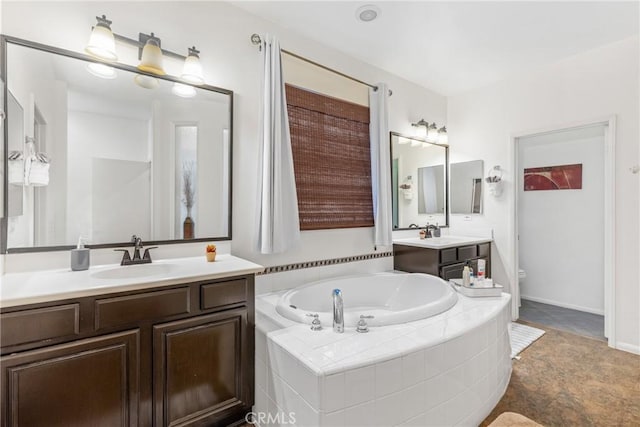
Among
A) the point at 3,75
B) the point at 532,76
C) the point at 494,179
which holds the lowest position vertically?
the point at 494,179

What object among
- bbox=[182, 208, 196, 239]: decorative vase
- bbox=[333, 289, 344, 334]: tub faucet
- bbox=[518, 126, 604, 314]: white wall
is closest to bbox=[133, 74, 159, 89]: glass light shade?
bbox=[182, 208, 196, 239]: decorative vase

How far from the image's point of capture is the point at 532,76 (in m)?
3.15

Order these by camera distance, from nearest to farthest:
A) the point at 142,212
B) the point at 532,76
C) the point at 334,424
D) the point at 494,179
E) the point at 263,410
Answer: the point at 334,424, the point at 263,410, the point at 142,212, the point at 532,76, the point at 494,179

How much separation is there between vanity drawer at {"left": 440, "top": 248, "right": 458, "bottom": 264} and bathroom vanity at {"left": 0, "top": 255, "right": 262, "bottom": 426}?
194 cm

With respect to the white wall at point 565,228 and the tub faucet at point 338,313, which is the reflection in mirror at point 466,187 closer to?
the white wall at point 565,228

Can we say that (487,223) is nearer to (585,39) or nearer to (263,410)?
(585,39)

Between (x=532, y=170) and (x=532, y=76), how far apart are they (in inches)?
50.7

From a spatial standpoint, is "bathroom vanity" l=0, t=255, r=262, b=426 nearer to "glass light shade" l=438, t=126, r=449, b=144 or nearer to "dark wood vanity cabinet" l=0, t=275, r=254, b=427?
"dark wood vanity cabinet" l=0, t=275, r=254, b=427

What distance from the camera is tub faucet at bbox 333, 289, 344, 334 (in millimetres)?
1579

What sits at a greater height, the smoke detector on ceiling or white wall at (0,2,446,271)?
the smoke detector on ceiling

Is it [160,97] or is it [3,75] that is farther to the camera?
[160,97]

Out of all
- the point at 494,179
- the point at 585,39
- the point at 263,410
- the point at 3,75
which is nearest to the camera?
the point at 3,75

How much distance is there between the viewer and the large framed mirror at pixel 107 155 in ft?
4.98

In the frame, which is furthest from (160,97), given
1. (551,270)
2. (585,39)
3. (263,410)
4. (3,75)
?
(551,270)
